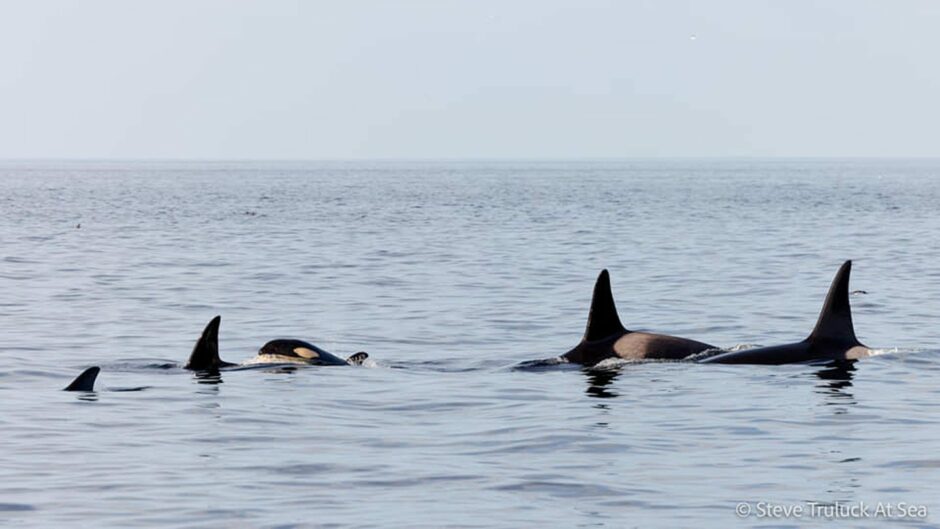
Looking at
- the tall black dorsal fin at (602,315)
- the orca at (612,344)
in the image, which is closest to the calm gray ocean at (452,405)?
the orca at (612,344)

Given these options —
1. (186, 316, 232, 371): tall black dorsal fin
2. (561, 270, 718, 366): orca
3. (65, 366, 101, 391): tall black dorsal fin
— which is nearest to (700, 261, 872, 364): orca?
(561, 270, 718, 366): orca

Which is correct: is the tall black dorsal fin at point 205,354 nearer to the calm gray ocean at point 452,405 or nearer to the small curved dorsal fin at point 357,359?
the calm gray ocean at point 452,405

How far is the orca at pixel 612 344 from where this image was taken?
1778 centimetres

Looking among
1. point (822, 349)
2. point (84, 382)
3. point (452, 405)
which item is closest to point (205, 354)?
point (84, 382)

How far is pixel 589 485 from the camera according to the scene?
11.0 metres

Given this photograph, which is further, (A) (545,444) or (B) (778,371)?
(B) (778,371)

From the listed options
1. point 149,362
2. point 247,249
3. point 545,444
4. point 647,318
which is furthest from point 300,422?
point 247,249

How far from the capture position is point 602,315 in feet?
58.4

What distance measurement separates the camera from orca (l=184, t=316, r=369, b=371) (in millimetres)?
17438

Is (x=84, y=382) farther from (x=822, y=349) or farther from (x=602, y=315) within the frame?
(x=822, y=349)

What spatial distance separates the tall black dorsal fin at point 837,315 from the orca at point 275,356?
5028 mm

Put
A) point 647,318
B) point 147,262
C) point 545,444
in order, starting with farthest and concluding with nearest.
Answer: point 147,262 < point 647,318 < point 545,444

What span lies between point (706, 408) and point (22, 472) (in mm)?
6097

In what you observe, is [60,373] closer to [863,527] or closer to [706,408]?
[706,408]
